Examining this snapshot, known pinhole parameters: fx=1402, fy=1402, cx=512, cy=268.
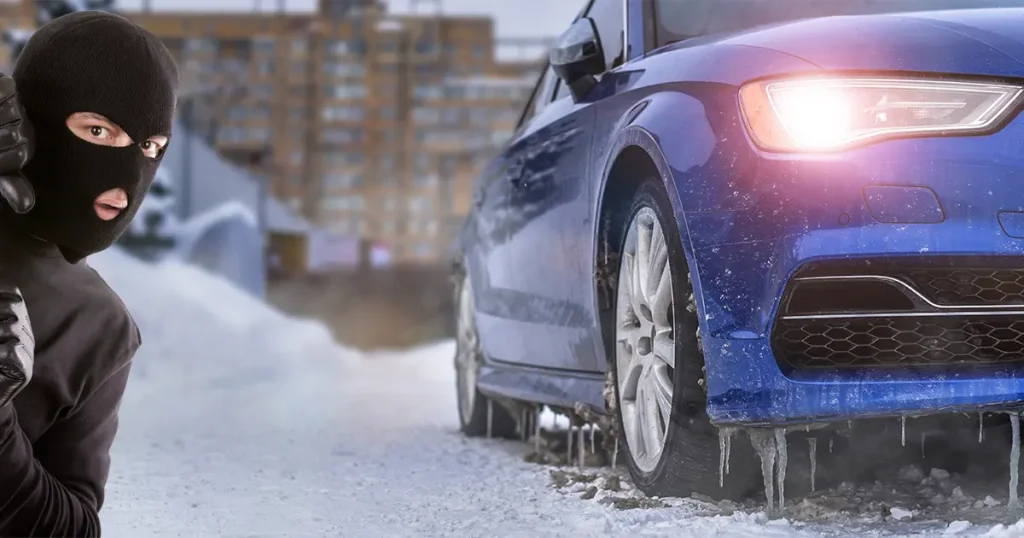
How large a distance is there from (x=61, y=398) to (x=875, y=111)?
1874mm

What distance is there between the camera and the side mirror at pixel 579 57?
171 inches

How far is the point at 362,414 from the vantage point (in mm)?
7395

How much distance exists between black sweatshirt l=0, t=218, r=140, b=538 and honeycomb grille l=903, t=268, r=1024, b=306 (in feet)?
5.64

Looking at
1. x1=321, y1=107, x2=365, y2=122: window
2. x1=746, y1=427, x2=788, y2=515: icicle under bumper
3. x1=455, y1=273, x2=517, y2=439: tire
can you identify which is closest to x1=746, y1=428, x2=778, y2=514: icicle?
x1=746, y1=427, x2=788, y2=515: icicle under bumper

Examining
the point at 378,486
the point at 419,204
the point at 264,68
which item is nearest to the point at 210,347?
the point at 378,486

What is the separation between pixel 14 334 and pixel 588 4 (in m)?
3.60

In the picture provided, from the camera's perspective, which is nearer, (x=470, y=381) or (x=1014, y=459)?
(x=1014, y=459)

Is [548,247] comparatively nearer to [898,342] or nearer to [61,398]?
[898,342]

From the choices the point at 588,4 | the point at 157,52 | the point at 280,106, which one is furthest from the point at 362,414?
the point at 280,106

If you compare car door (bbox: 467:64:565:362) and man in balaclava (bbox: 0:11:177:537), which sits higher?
man in balaclava (bbox: 0:11:177:537)

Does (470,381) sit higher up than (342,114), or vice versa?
(470,381)

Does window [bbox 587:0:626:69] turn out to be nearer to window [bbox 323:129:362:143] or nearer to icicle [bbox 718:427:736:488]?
icicle [bbox 718:427:736:488]

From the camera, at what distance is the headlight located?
3.12 meters

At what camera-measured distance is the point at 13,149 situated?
201 centimetres
